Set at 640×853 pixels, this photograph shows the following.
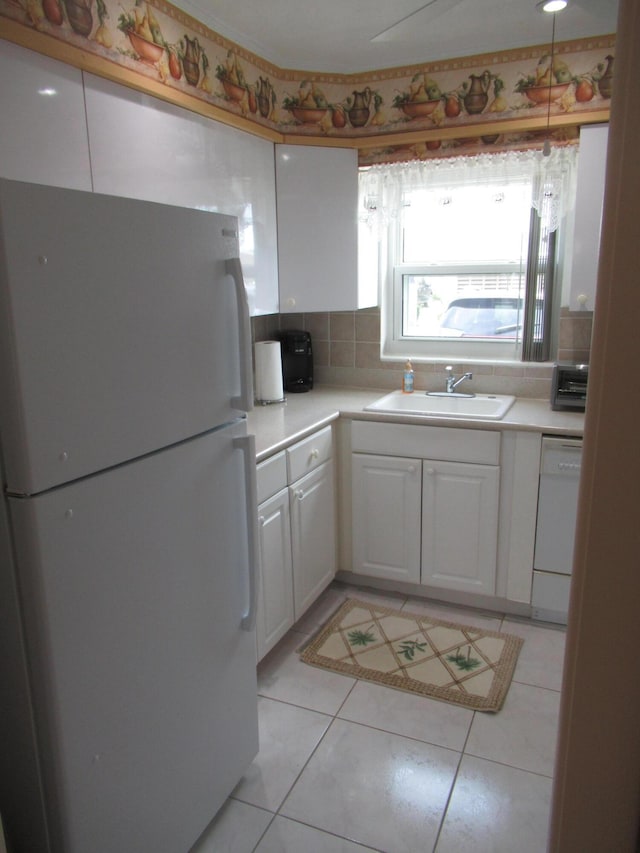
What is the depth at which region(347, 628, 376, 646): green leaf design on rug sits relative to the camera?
8.36 ft

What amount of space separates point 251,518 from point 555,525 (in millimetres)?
1450

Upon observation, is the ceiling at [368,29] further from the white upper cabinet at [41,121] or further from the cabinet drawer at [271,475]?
the cabinet drawer at [271,475]

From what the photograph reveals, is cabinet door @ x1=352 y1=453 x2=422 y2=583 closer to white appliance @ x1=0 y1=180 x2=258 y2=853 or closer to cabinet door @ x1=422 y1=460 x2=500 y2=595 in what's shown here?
cabinet door @ x1=422 y1=460 x2=500 y2=595

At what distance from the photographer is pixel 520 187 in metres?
2.90

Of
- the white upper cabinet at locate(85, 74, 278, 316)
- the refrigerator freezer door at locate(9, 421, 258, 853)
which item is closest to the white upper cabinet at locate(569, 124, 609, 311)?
the white upper cabinet at locate(85, 74, 278, 316)

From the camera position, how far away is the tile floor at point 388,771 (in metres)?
1.67

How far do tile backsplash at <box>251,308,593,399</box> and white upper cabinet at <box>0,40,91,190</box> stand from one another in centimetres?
149

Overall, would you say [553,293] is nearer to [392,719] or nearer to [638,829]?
[392,719]

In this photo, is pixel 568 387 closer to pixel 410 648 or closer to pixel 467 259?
pixel 467 259

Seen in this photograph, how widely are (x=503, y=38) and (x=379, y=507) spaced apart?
6.75 ft

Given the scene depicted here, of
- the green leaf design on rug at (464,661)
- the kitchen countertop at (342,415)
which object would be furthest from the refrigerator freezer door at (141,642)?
the green leaf design on rug at (464,661)

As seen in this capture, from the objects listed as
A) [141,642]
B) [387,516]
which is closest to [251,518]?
[141,642]

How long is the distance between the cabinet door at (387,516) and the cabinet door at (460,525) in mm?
55

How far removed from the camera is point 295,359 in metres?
3.22
